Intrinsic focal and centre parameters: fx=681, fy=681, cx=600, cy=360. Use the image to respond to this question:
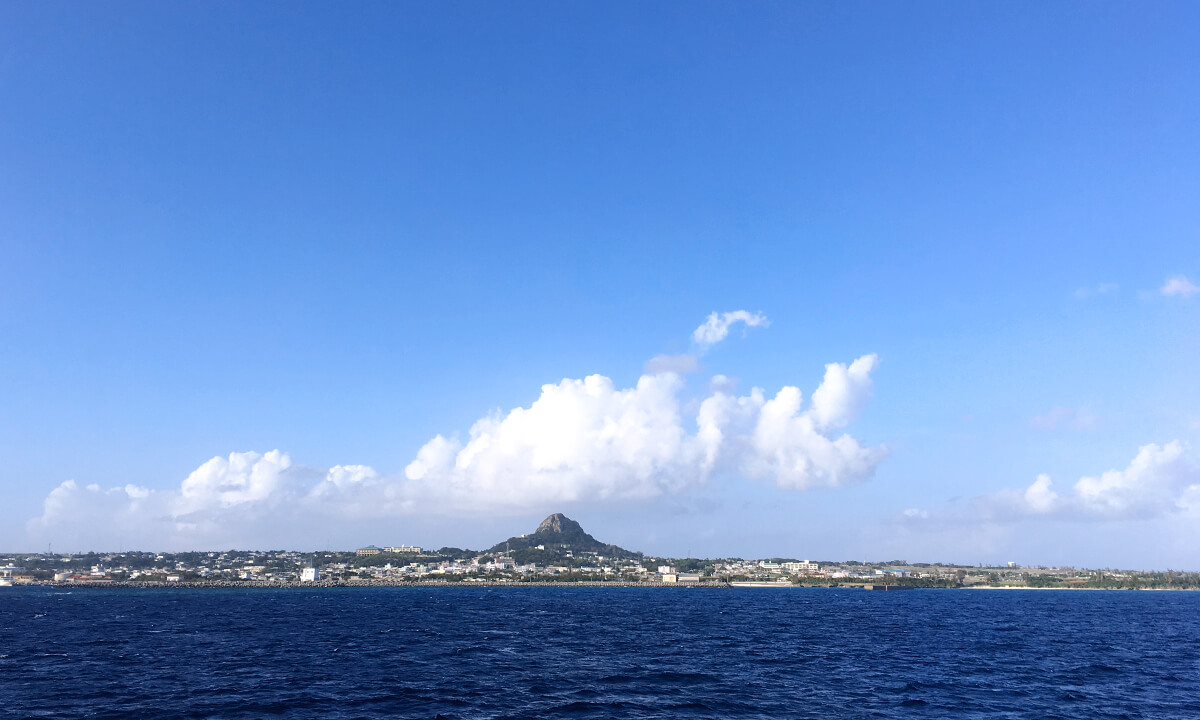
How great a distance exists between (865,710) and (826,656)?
118 feet

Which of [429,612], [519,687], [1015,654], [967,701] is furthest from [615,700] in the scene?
[429,612]

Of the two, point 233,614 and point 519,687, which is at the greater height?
point 519,687

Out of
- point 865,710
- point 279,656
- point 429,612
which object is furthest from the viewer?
point 429,612

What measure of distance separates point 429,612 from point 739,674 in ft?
385

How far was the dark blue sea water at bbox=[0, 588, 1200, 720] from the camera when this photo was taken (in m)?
58.7

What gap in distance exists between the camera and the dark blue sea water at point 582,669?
58.7 meters

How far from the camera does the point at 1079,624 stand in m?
154

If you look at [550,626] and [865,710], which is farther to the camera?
[550,626]

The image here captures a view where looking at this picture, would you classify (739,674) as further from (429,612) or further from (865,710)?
(429,612)

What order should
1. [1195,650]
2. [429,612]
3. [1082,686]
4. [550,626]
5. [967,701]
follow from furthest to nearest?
[429,612] < [550,626] < [1195,650] < [1082,686] < [967,701]

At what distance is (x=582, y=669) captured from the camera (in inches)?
A: 3091

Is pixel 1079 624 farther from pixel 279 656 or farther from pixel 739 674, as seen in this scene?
pixel 279 656

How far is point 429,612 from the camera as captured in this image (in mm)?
173625

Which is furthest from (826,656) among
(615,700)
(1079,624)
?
(1079,624)
